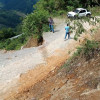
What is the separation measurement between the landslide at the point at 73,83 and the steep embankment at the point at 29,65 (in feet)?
0.38

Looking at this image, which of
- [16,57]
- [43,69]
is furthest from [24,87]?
[16,57]

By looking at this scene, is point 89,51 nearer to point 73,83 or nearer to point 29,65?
point 73,83

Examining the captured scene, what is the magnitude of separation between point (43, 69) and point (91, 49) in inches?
129

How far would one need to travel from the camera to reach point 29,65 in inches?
528

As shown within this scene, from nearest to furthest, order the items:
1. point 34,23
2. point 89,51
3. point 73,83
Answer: point 73,83
point 89,51
point 34,23

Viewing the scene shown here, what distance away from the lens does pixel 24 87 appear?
10.9 meters

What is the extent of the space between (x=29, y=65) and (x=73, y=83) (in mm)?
4918

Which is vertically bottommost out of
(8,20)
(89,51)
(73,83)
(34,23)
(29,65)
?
(8,20)

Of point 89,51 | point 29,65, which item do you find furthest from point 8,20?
point 89,51

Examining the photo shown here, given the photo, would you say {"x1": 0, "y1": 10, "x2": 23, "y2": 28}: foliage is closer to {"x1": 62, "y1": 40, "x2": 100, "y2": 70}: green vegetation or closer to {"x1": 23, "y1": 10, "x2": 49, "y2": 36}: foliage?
{"x1": 23, "y1": 10, "x2": 49, "y2": 36}: foliage

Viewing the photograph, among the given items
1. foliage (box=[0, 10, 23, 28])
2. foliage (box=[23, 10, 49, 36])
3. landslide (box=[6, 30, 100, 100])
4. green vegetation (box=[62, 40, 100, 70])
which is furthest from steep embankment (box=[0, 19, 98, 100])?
foliage (box=[0, 10, 23, 28])

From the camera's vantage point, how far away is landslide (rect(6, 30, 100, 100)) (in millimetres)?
7798

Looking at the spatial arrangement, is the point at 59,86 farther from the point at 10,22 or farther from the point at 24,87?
the point at 10,22

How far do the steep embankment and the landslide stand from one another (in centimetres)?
11
